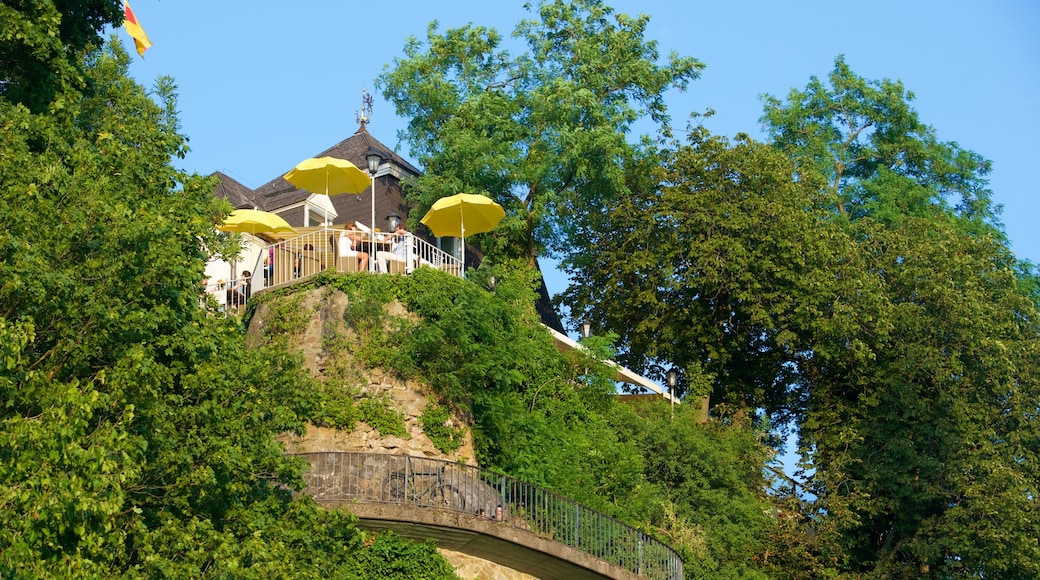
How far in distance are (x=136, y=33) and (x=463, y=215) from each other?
798cm

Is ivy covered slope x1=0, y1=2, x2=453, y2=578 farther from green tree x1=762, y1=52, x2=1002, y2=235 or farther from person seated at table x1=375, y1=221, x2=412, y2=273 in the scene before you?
green tree x1=762, y1=52, x2=1002, y2=235

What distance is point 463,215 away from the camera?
35625mm

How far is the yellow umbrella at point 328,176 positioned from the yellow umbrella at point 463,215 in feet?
5.56

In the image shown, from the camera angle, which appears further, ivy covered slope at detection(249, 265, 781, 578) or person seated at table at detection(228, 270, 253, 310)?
person seated at table at detection(228, 270, 253, 310)

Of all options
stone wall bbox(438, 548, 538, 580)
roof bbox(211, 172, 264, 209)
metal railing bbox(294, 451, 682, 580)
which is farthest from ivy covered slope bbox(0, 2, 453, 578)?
roof bbox(211, 172, 264, 209)

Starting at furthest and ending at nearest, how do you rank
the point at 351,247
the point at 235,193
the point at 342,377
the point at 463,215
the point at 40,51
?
the point at 235,193 < the point at 463,215 < the point at 351,247 < the point at 342,377 < the point at 40,51

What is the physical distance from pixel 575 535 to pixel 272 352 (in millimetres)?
6954

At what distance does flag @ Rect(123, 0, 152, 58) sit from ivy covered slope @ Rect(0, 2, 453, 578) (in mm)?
9836

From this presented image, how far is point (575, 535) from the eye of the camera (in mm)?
29062

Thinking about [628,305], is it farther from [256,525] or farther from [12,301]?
[12,301]

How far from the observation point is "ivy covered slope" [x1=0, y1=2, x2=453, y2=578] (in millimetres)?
19250

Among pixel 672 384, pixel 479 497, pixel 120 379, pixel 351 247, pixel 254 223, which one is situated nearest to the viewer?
pixel 120 379

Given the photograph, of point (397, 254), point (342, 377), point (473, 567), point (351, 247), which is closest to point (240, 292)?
point (351, 247)

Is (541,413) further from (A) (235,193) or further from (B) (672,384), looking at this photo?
(A) (235,193)
